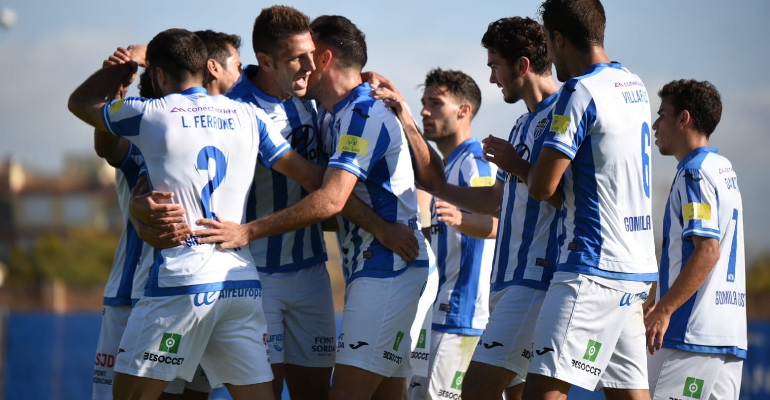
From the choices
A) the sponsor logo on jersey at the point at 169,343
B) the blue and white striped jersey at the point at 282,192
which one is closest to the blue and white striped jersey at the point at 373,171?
the blue and white striped jersey at the point at 282,192

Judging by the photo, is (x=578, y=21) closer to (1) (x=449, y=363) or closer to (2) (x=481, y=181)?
(2) (x=481, y=181)

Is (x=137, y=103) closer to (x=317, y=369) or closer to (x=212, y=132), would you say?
(x=212, y=132)

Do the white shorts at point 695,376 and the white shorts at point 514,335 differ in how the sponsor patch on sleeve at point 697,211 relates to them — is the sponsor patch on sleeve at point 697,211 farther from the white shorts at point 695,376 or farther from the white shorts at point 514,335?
the white shorts at point 514,335

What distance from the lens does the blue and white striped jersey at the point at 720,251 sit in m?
5.85

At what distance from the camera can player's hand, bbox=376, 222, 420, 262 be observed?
539 cm

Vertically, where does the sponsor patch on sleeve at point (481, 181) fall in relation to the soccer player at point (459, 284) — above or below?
above

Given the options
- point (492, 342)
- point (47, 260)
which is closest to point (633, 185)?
point (492, 342)

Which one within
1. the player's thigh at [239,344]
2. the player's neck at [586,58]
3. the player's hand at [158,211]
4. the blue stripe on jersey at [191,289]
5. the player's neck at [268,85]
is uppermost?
the player's neck at [586,58]

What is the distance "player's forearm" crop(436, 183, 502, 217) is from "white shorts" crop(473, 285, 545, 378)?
1.30 meters

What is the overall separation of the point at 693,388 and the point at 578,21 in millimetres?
2614

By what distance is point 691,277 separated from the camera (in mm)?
5617

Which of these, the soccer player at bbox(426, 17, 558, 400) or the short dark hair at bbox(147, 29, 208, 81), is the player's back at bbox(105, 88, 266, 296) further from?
the soccer player at bbox(426, 17, 558, 400)

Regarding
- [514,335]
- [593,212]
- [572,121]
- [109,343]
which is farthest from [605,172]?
[109,343]

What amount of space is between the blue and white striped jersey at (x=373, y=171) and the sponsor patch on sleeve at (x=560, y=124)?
1155 millimetres
